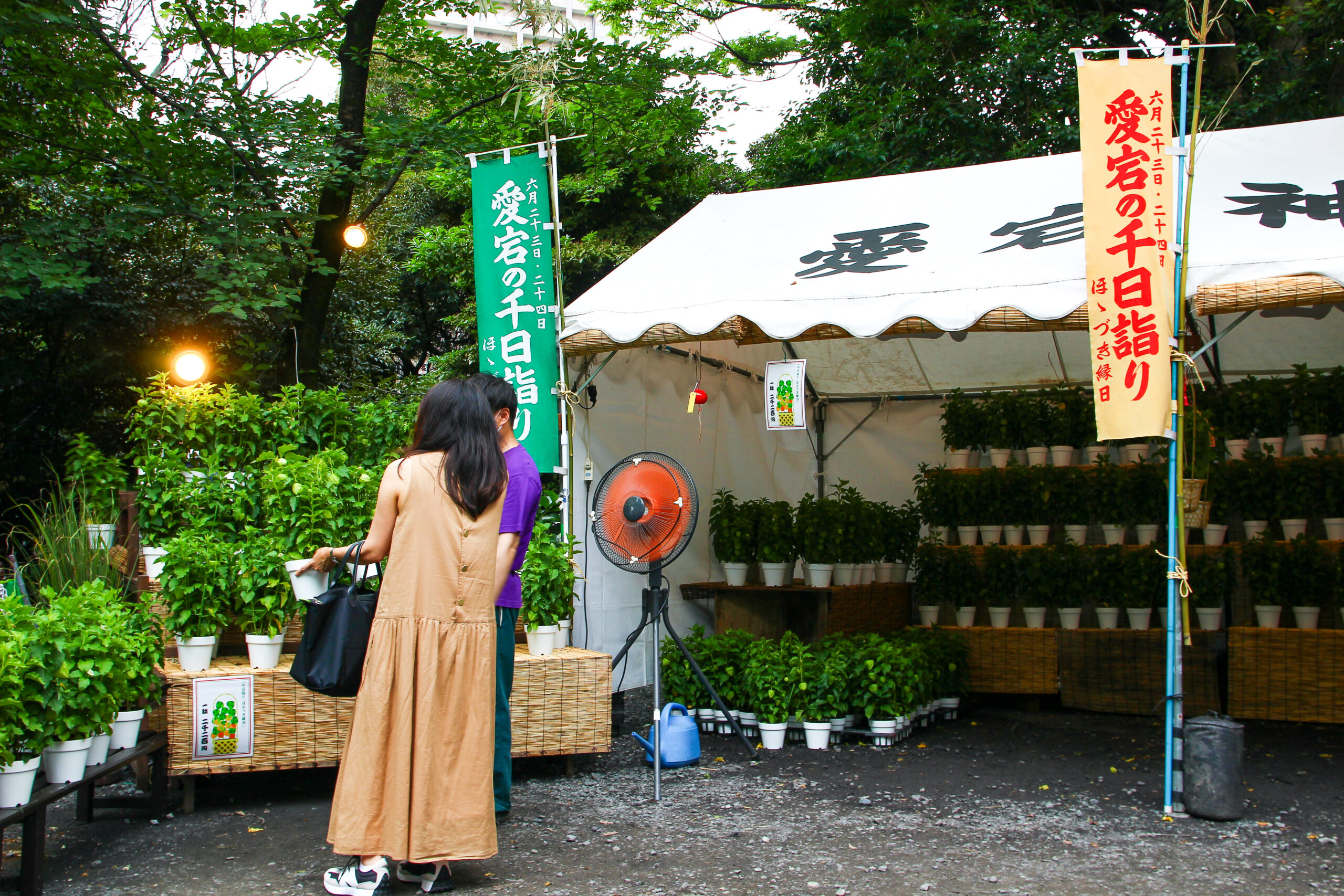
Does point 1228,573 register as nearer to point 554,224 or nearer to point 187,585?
point 554,224

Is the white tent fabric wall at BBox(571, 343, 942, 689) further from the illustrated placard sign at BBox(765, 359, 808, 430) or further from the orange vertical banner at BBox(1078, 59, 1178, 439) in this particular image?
the orange vertical banner at BBox(1078, 59, 1178, 439)

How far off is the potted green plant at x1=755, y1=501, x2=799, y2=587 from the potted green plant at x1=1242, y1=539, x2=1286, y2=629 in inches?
107

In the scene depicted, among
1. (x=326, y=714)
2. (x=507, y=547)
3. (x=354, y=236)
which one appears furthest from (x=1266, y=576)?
(x=354, y=236)

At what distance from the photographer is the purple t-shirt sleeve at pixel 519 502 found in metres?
3.60

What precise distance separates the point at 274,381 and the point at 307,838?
26.5ft

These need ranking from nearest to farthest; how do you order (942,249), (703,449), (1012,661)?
(942,249) → (1012,661) → (703,449)

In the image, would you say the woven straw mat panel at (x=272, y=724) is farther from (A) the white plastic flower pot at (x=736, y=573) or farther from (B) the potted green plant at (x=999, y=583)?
(B) the potted green plant at (x=999, y=583)

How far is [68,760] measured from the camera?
3.26 m

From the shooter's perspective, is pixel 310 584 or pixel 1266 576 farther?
pixel 1266 576

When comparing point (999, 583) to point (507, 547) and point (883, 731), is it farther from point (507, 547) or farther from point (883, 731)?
point (507, 547)

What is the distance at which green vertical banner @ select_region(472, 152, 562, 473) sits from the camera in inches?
221

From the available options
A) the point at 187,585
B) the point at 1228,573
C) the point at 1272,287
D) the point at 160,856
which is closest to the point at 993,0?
the point at 1228,573

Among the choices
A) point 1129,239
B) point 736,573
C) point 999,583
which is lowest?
point 999,583

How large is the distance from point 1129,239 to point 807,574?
11.4ft
